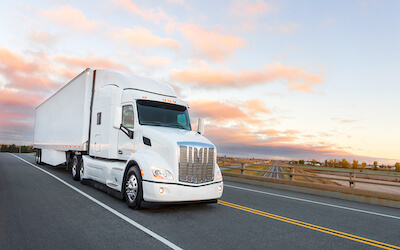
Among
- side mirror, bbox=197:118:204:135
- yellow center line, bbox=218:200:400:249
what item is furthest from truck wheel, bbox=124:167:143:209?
yellow center line, bbox=218:200:400:249

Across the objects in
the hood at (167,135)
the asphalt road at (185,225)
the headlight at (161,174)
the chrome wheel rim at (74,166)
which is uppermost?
the hood at (167,135)

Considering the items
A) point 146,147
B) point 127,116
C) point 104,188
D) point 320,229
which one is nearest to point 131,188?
point 146,147

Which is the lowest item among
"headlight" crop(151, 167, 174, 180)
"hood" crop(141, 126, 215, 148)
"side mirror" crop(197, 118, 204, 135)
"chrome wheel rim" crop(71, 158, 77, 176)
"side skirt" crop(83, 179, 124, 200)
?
"side skirt" crop(83, 179, 124, 200)

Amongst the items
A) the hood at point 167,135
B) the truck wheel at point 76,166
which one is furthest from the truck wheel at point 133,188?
the truck wheel at point 76,166

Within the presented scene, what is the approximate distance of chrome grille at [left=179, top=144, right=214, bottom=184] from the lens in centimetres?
699

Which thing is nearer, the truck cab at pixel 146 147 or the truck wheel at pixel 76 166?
the truck cab at pixel 146 147

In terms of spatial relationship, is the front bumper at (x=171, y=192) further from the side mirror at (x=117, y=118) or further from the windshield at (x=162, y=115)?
the side mirror at (x=117, y=118)

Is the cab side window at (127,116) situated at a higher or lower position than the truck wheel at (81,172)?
higher

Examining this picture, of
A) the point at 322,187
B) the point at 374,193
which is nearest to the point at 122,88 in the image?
the point at 322,187

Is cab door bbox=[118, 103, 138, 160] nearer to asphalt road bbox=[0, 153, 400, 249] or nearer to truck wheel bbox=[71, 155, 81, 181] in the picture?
asphalt road bbox=[0, 153, 400, 249]

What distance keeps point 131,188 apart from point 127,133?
1.76 metres

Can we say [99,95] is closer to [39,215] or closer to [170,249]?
[39,215]

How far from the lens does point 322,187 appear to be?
12.4 m

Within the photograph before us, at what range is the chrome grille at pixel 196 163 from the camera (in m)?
6.99
